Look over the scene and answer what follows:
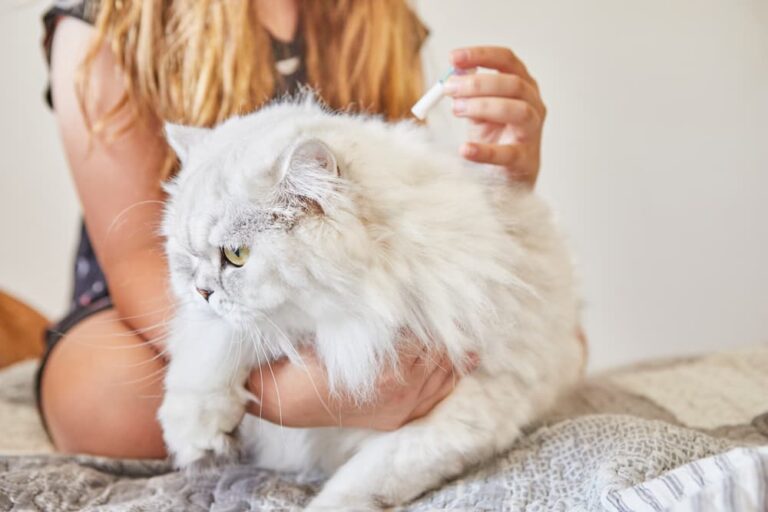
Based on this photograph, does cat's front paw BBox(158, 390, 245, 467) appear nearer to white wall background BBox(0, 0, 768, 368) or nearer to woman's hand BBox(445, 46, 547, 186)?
woman's hand BBox(445, 46, 547, 186)

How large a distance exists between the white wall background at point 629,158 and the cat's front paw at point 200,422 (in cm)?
61

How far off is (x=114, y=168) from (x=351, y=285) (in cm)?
51

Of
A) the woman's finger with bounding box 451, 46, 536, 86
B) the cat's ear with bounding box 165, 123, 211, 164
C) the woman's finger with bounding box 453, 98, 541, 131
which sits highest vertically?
the woman's finger with bounding box 451, 46, 536, 86

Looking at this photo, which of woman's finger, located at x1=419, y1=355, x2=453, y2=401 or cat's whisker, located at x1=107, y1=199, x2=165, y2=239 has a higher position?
cat's whisker, located at x1=107, y1=199, x2=165, y2=239

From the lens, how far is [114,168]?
3.32ft

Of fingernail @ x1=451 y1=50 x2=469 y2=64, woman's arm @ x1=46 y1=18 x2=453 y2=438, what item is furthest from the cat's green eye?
fingernail @ x1=451 y1=50 x2=469 y2=64

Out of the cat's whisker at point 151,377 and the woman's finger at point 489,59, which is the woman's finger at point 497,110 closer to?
the woman's finger at point 489,59

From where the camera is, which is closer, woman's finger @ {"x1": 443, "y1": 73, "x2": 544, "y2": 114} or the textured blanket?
the textured blanket

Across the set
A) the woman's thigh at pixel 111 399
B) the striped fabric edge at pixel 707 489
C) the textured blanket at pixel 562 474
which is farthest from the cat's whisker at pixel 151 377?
the striped fabric edge at pixel 707 489

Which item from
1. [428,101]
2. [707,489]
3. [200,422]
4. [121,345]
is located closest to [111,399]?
[121,345]

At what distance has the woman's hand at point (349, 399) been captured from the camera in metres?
0.78

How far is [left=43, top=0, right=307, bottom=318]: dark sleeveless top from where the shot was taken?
103 cm

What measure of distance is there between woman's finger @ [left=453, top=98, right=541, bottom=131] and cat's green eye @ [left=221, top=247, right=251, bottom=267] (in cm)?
32

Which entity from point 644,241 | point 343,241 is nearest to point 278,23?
point 343,241
